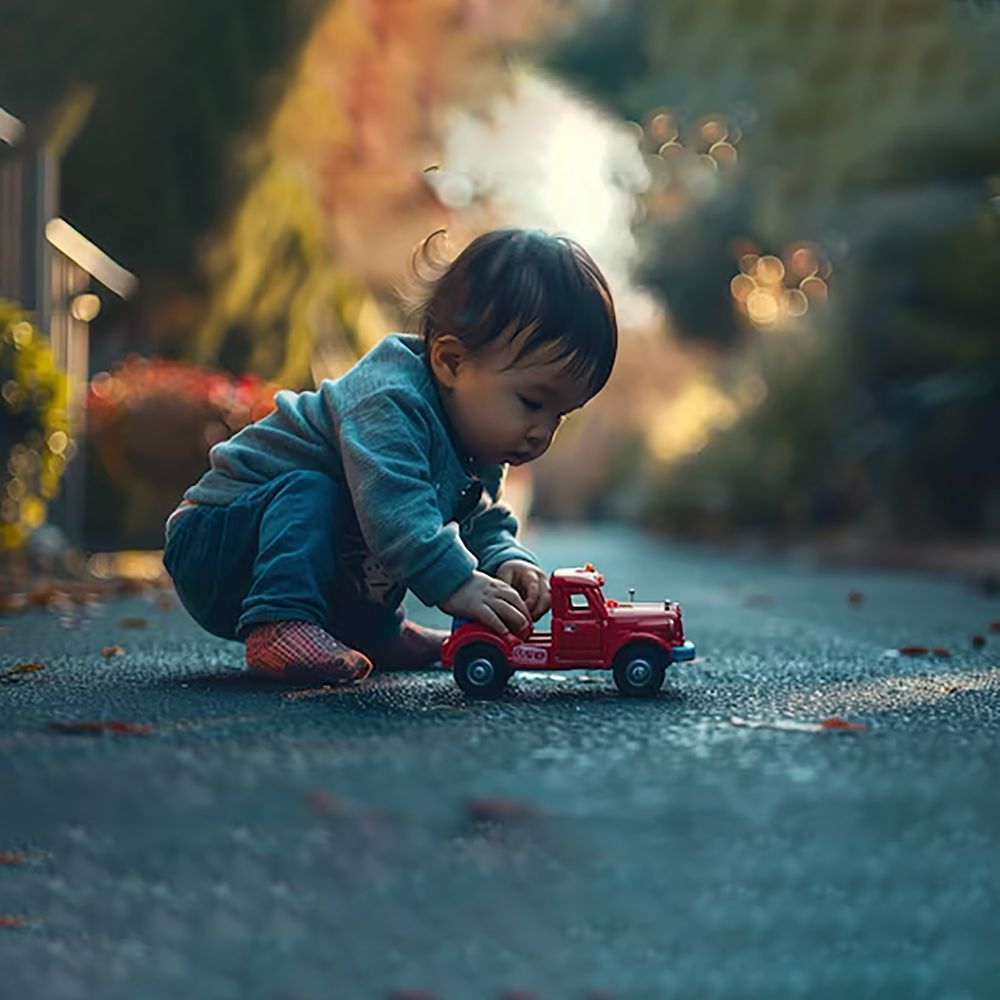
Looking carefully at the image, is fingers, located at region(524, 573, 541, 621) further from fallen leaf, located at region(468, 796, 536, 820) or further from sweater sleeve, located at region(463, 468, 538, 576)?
fallen leaf, located at region(468, 796, 536, 820)

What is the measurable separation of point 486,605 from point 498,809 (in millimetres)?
790

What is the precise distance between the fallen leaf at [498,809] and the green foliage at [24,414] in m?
4.20

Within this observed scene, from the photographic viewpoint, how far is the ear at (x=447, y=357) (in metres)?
2.56

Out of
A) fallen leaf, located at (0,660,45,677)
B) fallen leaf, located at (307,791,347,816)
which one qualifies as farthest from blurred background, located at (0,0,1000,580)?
fallen leaf, located at (307,791,347,816)

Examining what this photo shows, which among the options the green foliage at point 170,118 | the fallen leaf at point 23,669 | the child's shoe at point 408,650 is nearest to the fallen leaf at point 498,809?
the child's shoe at point 408,650

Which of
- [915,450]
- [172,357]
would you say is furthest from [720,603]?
[172,357]

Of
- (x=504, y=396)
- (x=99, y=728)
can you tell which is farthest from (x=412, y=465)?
(x=99, y=728)

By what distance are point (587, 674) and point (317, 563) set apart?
2.24 ft

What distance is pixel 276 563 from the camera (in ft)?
8.31

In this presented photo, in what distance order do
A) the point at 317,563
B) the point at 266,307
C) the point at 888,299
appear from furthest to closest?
1. the point at 266,307
2. the point at 888,299
3. the point at 317,563

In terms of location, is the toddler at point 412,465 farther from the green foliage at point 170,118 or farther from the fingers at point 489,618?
the green foliage at point 170,118

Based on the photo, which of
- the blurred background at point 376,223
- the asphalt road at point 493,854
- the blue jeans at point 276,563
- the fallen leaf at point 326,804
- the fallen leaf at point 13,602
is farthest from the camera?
the blurred background at point 376,223

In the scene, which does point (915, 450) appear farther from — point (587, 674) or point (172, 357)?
point (587, 674)

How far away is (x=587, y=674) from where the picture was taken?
9.80 ft
